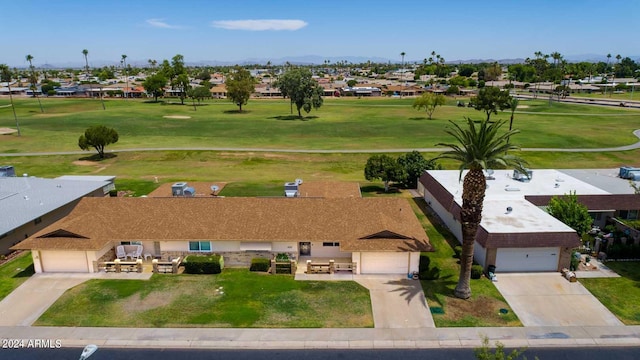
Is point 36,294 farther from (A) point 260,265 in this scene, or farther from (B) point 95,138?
(B) point 95,138

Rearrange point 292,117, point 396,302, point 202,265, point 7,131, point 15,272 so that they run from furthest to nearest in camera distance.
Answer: point 292,117
point 7,131
point 15,272
point 202,265
point 396,302

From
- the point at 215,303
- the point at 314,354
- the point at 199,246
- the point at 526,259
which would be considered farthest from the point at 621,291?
the point at 199,246

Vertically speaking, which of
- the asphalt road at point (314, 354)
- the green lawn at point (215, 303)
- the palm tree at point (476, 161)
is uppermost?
the palm tree at point (476, 161)

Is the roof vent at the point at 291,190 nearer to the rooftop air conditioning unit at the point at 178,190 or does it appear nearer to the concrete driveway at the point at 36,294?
the rooftop air conditioning unit at the point at 178,190

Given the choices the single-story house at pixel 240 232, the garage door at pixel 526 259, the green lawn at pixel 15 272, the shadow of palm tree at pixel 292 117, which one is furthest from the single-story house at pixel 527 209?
the shadow of palm tree at pixel 292 117

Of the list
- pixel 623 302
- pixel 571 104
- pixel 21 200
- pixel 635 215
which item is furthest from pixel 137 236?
pixel 571 104

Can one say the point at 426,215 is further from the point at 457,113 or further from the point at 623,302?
the point at 457,113
